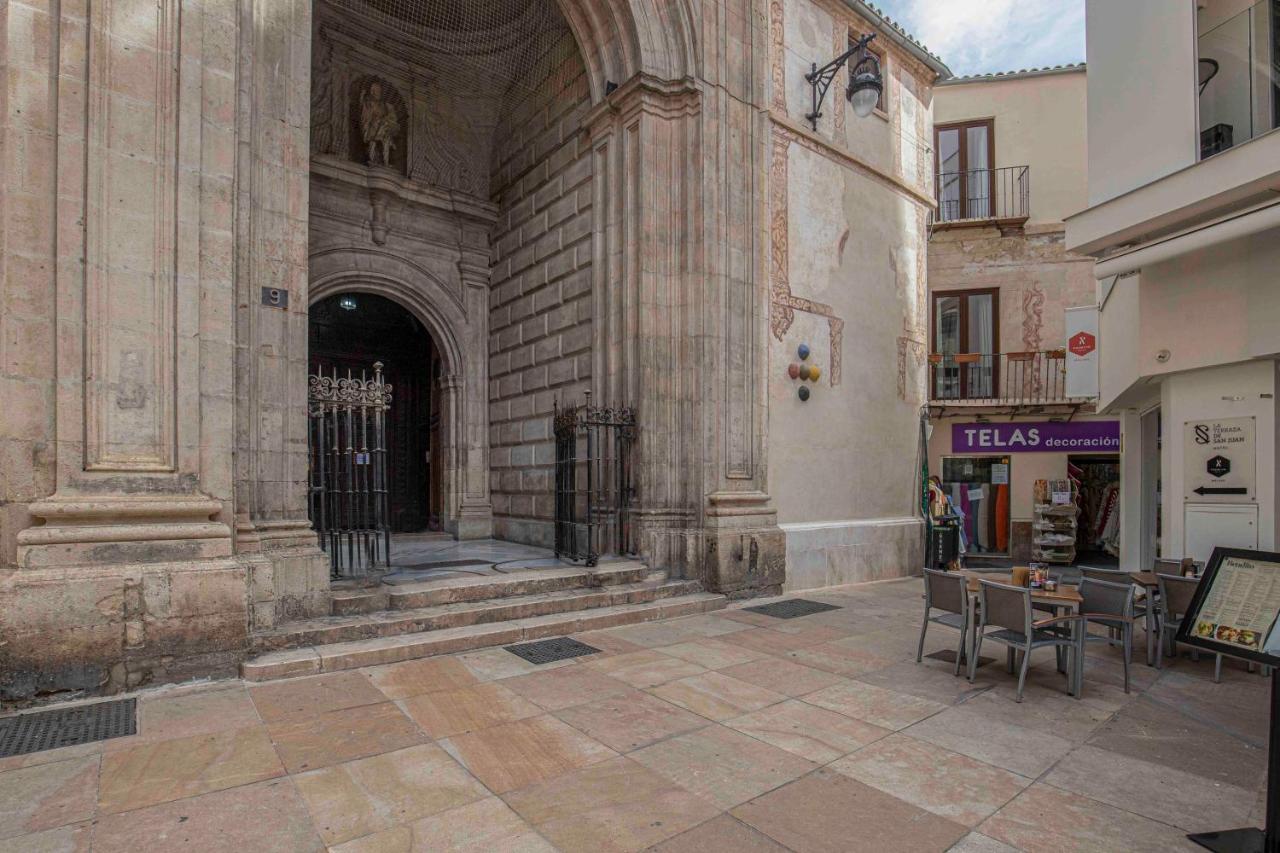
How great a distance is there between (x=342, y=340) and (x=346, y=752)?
9641mm

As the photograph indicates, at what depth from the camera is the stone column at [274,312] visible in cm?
525

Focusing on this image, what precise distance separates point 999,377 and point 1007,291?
207cm

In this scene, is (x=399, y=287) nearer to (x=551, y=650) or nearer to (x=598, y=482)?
(x=598, y=482)

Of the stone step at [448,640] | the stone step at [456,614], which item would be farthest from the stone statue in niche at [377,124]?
the stone step at [448,640]

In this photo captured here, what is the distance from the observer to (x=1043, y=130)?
626 inches

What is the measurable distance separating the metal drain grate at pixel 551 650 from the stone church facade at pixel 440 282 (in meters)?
1.65

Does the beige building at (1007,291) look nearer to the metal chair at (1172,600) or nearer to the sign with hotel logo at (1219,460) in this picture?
the sign with hotel logo at (1219,460)

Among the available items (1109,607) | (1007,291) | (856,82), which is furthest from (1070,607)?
(1007,291)

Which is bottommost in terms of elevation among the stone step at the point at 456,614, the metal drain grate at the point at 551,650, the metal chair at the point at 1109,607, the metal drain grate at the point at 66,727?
the metal drain grate at the point at 551,650

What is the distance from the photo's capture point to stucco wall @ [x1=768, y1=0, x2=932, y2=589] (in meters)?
8.98

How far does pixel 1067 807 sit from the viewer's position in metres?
3.10

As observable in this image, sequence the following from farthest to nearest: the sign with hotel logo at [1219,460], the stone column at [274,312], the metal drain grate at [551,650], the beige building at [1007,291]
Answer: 1. the beige building at [1007,291]
2. the sign with hotel logo at [1219,460]
3. the metal drain grate at [551,650]
4. the stone column at [274,312]

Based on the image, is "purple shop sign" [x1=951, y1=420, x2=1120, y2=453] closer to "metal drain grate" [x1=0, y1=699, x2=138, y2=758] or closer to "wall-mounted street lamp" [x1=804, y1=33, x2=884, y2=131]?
"wall-mounted street lamp" [x1=804, y1=33, x2=884, y2=131]

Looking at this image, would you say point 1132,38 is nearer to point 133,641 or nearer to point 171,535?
point 171,535
